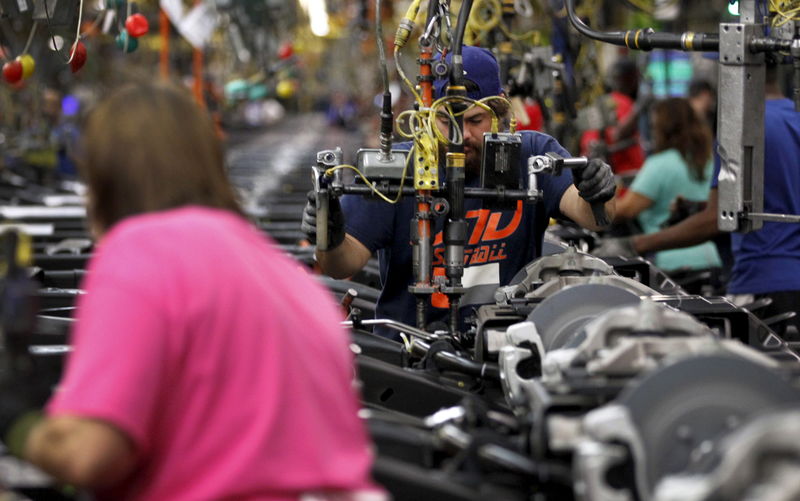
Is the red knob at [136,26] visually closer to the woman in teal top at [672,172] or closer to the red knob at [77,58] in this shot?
the red knob at [77,58]

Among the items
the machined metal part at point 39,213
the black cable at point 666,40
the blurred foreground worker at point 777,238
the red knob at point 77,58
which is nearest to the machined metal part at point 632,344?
the black cable at point 666,40

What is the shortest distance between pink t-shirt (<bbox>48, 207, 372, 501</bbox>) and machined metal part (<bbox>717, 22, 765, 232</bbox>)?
2.71 meters

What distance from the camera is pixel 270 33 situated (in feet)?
49.8

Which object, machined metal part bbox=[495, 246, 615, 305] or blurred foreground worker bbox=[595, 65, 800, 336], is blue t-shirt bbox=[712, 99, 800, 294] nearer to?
blurred foreground worker bbox=[595, 65, 800, 336]

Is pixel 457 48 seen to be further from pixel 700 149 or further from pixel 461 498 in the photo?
pixel 700 149

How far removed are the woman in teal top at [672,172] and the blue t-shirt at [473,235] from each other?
3.03 m

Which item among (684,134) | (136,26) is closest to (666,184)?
(684,134)

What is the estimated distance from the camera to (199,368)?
221cm

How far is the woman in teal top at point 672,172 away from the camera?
24.9 ft

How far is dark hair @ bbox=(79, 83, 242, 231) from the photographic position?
233 cm

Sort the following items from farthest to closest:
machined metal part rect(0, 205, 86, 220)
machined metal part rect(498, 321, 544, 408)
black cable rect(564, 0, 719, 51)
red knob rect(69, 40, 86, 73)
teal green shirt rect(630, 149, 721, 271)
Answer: machined metal part rect(0, 205, 86, 220) < teal green shirt rect(630, 149, 721, 271) < red knob rect(69, 40, 86, 73) < black cable rect(564, 0, 719, 51) < machined metal part rect(498, 321, 544, 408)

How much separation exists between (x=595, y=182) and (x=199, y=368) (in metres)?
2.16

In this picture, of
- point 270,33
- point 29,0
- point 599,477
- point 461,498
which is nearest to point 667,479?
point 599,477

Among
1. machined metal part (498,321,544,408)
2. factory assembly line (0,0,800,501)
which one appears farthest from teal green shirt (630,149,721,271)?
machined metal part (498,321,544,408)
